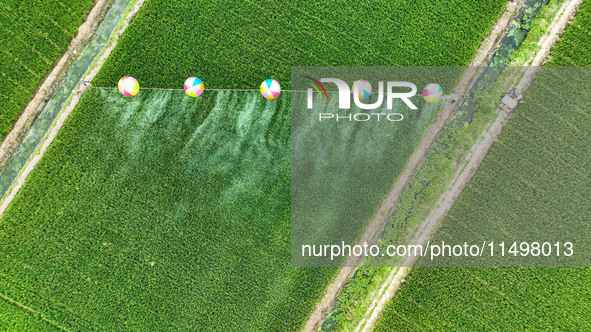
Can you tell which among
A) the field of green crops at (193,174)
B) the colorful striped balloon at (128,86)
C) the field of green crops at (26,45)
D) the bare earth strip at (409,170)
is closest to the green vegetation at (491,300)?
the bare earth strip at (409,170)

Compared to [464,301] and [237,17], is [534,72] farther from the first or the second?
[237,17]

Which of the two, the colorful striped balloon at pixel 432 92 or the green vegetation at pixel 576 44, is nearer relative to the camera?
the colorful striped balloon at pixel 432 92

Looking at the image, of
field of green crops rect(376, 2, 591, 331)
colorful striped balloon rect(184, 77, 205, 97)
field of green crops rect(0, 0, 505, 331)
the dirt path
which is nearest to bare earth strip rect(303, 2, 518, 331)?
Result: field of green crops rect(0, 0, 505, 331)

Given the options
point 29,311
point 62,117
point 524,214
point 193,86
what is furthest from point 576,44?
point 29,311

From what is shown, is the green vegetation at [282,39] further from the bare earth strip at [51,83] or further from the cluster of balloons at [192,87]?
the bare earth strip at [51,83]

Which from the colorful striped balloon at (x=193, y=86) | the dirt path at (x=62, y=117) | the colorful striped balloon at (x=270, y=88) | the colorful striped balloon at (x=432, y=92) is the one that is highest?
the colorful striped balloon at (x=432, y=92)

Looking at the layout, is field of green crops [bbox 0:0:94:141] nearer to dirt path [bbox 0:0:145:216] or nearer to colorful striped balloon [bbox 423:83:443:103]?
dirt path [bbox 0:0:145:216]
